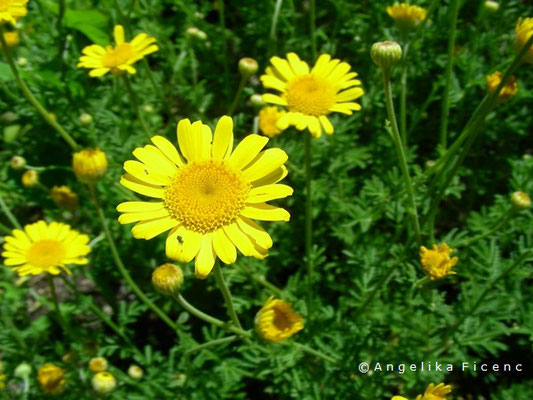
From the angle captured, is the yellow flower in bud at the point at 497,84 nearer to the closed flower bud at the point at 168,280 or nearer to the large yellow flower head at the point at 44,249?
the closed flower bud at the point at 168,280

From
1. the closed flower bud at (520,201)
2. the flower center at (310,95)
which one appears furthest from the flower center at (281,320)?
the closed flower bud at (520,201)

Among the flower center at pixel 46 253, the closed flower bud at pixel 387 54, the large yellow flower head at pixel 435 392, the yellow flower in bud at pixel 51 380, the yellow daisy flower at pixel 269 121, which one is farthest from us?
the yellow daisy flower at pixel 269 121

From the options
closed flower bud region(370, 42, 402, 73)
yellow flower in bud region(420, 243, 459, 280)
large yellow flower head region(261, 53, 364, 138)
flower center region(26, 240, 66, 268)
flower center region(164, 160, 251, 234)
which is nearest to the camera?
flower center region(164, 160, 251, 234)

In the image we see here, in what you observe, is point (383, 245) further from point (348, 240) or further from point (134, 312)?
point (134, 312)

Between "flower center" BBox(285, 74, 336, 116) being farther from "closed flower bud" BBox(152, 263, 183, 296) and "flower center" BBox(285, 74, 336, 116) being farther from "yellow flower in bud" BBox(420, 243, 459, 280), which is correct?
"closed flower bud" BBox(152, 263, 183, 296)

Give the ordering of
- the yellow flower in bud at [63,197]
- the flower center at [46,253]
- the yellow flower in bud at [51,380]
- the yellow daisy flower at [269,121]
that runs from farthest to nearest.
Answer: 1. the yellow daisy flower at [269,121]
2. the yellow flower in bud at [63,197]
3. the yellow flower in bud at [51,380]
4. the flower center at [46,253]

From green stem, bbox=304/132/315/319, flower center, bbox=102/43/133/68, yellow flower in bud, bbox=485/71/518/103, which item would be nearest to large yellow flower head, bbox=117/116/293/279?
green stem, bbox=304/132/315/319

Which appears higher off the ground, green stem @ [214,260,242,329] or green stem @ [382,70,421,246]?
green stem @ [382,70,421,246]

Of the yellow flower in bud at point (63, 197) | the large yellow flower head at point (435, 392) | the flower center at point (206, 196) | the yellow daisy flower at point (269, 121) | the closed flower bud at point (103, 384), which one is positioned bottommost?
the closed flower bud at point (103, 384)
